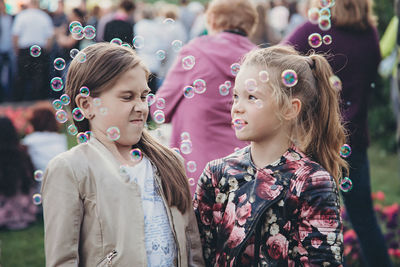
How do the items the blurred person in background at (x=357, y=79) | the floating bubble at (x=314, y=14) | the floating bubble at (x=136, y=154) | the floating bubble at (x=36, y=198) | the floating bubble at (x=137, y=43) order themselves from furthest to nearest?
the blurred person in background at (x=357, y=79) < the floating bubble at (x=314, y=14) < the floating bubble at (x=36, y=198) < the floating bubble at (x=137, y=43) < the floating bubble at (x=136, y=154)

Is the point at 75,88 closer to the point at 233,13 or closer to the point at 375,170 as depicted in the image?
the point at 233,13

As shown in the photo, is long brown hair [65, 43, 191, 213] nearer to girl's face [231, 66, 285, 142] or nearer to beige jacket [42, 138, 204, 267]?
→ beige jacket [42, 138, 204, 267]

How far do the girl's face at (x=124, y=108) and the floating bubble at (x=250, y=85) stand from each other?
38cm

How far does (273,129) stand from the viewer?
2.12 meters

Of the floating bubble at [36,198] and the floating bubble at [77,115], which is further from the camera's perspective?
the floating bubble at [36,198]

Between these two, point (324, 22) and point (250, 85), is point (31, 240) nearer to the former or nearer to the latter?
point (324, 22)

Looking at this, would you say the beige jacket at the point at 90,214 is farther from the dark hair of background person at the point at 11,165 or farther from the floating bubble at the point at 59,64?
the dark hair of background person at the point at 11,165

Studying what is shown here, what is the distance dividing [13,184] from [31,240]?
25.9 inches

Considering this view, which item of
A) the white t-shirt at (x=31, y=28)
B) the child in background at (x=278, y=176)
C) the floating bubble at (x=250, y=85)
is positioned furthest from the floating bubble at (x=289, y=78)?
A: the white t-shirt at (x=31, y=28)

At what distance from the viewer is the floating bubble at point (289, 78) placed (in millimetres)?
2098

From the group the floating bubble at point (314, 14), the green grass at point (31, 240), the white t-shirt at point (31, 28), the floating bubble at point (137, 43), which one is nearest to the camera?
the floating bubble at point (137, 43)

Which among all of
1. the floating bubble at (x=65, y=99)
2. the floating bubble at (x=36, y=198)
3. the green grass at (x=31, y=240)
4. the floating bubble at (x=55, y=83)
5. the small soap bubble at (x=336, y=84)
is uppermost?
the small soap bubble at (x=336, y=84)

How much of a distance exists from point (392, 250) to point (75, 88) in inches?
122

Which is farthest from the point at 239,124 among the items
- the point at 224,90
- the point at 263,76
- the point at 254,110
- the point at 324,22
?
the point at 324,22
